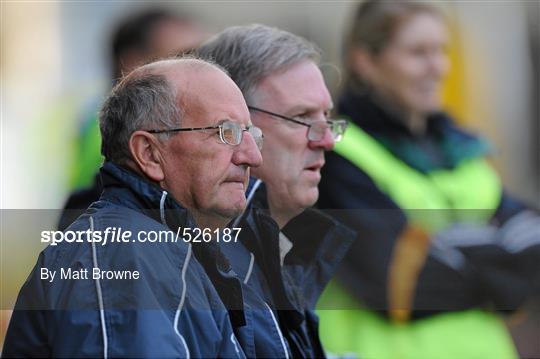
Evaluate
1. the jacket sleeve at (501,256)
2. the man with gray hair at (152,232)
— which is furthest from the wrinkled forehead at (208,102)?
the jacket sleeve at (501,256)

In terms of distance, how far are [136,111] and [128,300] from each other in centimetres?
38

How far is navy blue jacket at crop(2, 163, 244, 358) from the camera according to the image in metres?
1.59

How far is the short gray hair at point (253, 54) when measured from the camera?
2293mm

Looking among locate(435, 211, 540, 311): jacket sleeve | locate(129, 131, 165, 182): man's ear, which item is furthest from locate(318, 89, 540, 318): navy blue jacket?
locate(129, 131, 165, 182): man's ear

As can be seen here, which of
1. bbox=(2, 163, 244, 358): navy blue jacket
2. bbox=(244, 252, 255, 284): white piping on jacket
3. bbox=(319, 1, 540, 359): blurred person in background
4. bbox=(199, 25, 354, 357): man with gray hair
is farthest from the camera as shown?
bbox=(319, 1, 540, 359): blurred person in background

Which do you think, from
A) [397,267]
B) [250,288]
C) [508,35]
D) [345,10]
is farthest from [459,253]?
[508,35]

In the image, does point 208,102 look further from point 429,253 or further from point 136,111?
point 429,253

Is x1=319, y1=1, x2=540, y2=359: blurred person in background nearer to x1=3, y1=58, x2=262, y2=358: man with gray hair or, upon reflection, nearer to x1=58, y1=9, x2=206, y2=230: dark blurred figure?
x1=58, y1=9, x2=206, y2=230: dark blurred figure

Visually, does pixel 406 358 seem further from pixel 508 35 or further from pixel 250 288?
pixel 508 35

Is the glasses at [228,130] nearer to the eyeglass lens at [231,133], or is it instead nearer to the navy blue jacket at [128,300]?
the eyeglass lens at [231,133]

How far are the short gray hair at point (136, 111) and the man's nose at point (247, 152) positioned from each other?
0.37 ft

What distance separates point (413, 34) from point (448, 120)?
11.3 inches

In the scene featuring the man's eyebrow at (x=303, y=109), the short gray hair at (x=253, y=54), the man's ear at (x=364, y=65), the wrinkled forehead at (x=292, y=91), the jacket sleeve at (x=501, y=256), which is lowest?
the jacket sleeve at (x=501, y=256)

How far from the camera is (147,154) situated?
73.7 inches
